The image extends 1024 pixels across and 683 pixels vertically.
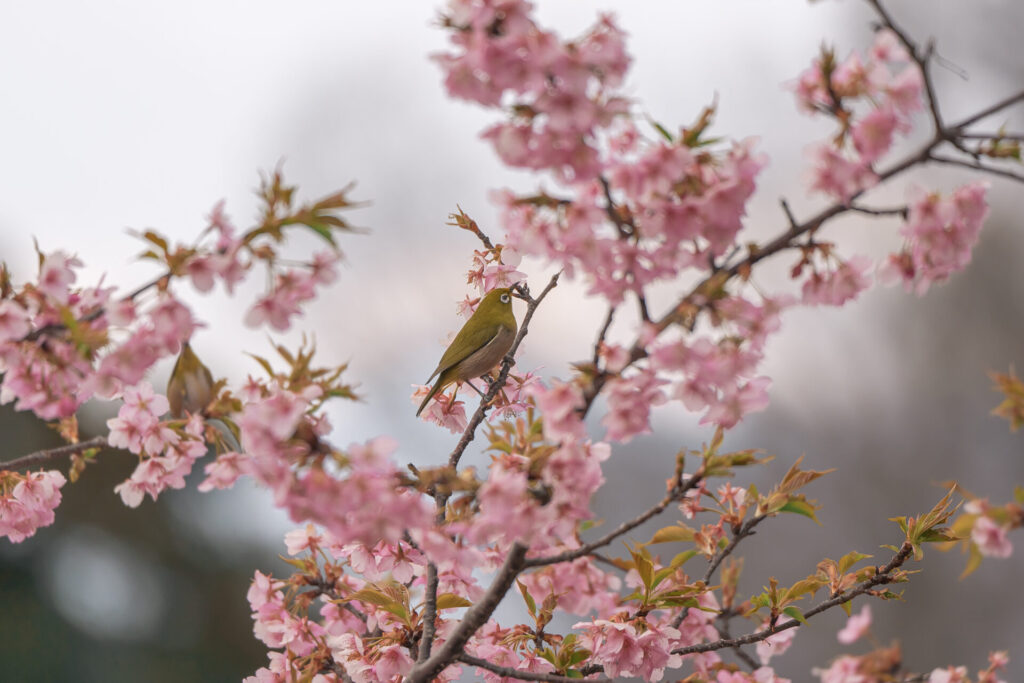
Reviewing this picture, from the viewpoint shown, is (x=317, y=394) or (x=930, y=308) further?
(x=930, y=308)

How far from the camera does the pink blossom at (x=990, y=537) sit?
2.22 ft

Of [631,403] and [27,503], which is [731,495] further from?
[27,503]

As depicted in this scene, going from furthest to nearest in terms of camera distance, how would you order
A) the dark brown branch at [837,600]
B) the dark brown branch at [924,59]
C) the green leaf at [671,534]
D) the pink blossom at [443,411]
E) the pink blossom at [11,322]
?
the pink blossom at [443,411]
the dark brown branch at [837,600]
the green leaf at [671,534]
the pink blossom at [11,322]
the dark brown branch at [924,59]

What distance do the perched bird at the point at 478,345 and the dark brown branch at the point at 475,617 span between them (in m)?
0.48

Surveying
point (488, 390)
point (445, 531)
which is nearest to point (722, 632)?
point (488, 390)

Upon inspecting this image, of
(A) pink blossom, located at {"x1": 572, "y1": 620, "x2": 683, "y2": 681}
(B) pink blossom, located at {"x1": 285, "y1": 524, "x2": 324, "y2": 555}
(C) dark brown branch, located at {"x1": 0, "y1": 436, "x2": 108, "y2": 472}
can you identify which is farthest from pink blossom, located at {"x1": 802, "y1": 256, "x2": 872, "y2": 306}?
(C) dark brown branch, located at {"x1": 0, "y1": 436, "x2": 108, "y2": 472}

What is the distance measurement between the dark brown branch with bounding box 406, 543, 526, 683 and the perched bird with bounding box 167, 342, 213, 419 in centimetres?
33

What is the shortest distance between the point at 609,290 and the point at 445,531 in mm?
259

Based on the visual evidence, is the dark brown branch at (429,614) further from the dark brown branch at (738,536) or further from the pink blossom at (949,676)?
the pink blossom at (949,676)

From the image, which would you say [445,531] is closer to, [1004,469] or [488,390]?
[488,390]

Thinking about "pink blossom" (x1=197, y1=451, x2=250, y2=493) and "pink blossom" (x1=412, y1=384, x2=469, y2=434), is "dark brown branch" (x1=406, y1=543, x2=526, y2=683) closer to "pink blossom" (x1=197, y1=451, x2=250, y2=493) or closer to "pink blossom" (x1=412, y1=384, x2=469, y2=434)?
"pink blossom" (x1=197, y1=451, x2=250, y2=493)

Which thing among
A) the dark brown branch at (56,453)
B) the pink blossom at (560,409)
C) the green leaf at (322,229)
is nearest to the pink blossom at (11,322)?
the dark brown branch at (56,453)

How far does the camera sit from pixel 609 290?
2.34ft

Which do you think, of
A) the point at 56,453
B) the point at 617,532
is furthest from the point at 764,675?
the point at 56,453
